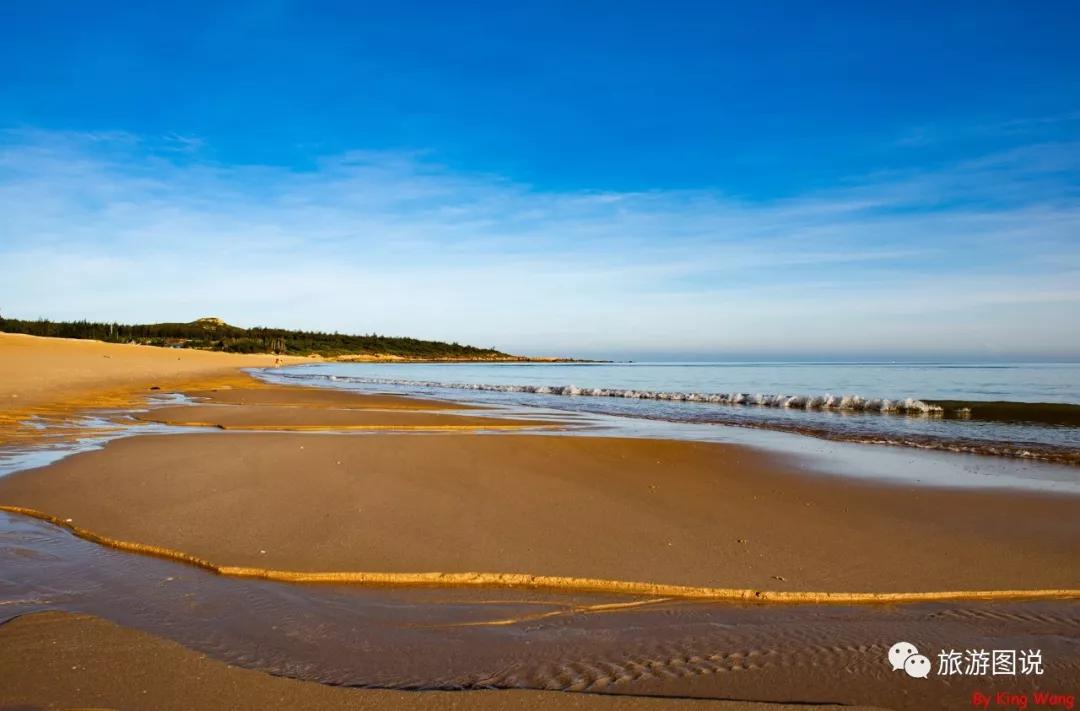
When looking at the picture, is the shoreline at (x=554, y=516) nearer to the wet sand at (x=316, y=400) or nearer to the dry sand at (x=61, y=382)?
the dry sand at (x=61, y=382)

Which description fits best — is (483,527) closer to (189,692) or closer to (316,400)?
(189,692)

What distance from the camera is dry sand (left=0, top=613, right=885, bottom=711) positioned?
2.63 meters

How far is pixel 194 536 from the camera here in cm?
497

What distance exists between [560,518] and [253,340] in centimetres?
9632

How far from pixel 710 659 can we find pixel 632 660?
0.38 metres

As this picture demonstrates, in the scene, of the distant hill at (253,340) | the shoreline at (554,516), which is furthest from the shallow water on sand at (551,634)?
the distant hill at (253,340)

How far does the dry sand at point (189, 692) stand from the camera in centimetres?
263

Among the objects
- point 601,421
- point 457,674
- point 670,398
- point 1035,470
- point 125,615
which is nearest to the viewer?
point 457,674

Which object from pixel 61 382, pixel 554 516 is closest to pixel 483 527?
pixel 554 516

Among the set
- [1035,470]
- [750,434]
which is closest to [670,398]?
[750,434]

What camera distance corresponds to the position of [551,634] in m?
3.43

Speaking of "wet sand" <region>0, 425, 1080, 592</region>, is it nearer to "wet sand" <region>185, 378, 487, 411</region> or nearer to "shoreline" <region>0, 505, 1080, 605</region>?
"shoreline" <region>0, 505, 1080, 605</region>

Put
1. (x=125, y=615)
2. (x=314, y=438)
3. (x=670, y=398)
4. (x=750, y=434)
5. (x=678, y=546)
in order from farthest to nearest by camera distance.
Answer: (x=670, y=398)
(x=750, y=434)
(x=314, y=438)
(x=678, y=546)
(x=125, y=615)

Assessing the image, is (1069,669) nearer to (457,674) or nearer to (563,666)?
(563,666)
